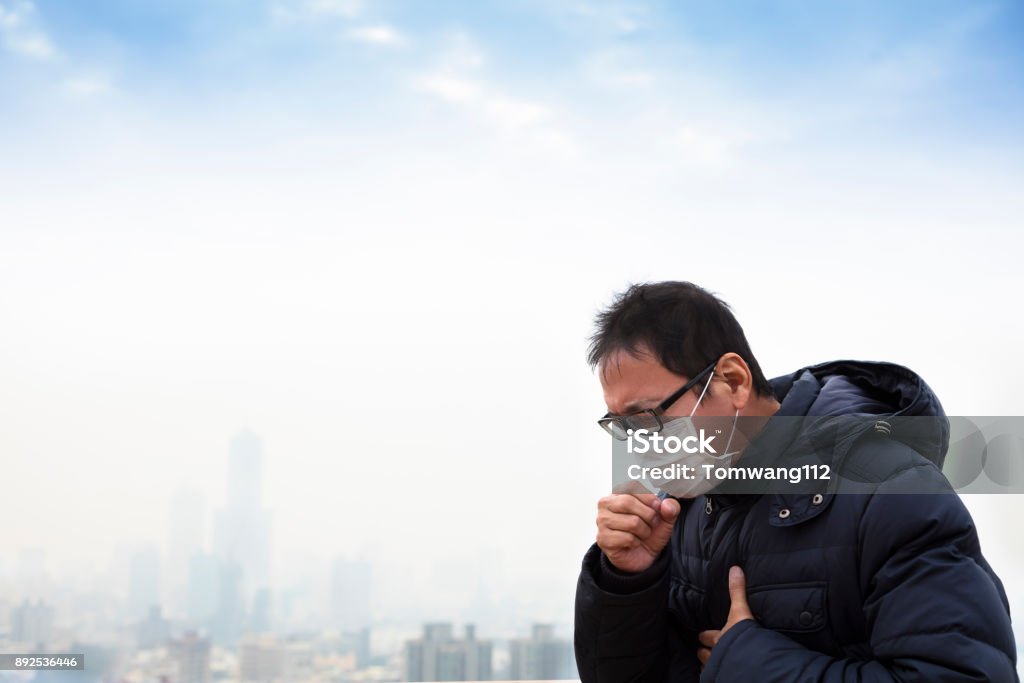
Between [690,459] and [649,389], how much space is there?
0.32 feet

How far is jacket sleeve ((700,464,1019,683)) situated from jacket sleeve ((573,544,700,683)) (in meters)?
0.12

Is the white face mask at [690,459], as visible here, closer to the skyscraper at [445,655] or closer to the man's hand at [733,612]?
the man's hand at [733,612]

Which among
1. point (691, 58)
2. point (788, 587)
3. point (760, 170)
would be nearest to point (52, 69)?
point (691, 58)

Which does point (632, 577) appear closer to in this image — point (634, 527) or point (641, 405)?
point (634, 527)

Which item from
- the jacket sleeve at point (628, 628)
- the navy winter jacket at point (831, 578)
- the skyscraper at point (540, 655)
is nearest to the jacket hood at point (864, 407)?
the navy winter jacket at point (831, 578)

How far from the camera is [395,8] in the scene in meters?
3.10

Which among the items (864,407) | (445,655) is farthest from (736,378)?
(445,655)

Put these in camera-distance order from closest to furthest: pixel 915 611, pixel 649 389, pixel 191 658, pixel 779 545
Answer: pixel 915 611 < pixel 779 545 < pixel 649 389 < pixel 191 658

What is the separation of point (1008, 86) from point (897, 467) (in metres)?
2.48

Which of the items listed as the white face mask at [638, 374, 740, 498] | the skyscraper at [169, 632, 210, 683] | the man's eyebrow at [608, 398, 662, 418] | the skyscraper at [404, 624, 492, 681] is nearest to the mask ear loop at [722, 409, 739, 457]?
the white face mask at [638, 374, 740, 498]

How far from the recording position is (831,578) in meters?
0.95

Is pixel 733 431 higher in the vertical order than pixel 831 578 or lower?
higher

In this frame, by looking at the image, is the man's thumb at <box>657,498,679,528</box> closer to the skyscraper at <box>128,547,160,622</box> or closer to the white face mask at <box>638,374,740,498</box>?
the white face mask at <box>638,374,740,498</box>

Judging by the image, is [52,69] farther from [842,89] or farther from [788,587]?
[788,587]
